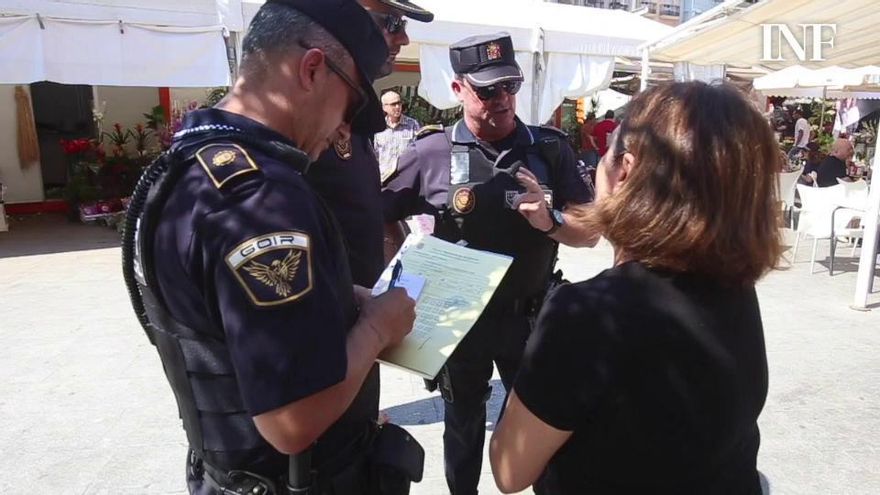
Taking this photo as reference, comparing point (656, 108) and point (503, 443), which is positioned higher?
point (656, 108)

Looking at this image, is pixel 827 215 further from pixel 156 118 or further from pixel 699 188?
pixel 156 118

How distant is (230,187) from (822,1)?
241 inches

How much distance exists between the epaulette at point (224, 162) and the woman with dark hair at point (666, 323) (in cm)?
59

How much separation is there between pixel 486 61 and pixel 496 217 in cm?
63

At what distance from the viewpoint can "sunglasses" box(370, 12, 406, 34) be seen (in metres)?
1.91

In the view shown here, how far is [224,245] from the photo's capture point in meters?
1.01

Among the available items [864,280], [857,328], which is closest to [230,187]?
[857,328]

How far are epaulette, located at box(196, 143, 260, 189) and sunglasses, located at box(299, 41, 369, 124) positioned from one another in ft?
0.74

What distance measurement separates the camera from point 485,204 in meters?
2.51

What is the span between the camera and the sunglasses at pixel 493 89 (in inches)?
99.1

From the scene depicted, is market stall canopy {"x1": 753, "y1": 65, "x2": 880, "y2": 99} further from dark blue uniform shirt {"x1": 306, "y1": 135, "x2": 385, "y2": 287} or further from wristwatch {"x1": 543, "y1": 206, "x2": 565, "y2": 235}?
dark blue uniform shirt {"x1": 306, "y1": 135, "x2": 385, "y2": 287}

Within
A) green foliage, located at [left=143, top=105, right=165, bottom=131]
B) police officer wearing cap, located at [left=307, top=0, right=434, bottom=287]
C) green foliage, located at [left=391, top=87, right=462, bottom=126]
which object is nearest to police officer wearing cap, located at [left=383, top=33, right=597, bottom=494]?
police officer wearing cap, located at [left=307, top=0, right=434, bottom=287]

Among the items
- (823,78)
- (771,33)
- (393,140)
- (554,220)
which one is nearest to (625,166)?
(554,220)

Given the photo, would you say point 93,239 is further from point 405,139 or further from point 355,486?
A: point 355,486
